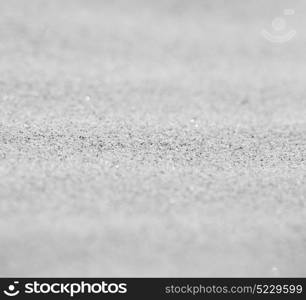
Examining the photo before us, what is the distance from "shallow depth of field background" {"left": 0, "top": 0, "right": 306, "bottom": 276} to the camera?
1222mm

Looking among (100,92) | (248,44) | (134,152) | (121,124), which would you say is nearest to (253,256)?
(134,152)

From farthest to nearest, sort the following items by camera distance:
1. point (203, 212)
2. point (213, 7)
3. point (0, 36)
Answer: point (213, 7) → point (0, 36) → point (203, 212)

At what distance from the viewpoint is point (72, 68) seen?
7.10 ft

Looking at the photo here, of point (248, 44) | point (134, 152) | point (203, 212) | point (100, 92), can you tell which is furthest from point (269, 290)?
point (248, 44)

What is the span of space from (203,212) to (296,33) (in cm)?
163

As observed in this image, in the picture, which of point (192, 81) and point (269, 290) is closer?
point (269, 290)

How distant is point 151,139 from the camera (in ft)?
5.61

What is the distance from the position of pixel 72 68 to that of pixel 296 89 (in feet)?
3.26

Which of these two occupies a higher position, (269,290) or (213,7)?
(213,7)

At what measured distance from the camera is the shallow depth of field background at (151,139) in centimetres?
122

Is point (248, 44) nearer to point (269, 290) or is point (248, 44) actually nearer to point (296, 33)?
point (296, 33)

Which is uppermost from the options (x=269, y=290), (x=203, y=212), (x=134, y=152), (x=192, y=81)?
(x=192, y=81)

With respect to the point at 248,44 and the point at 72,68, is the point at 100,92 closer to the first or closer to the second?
the point at 72,68

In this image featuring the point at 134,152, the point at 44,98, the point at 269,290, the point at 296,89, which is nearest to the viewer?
the point at 269,290
